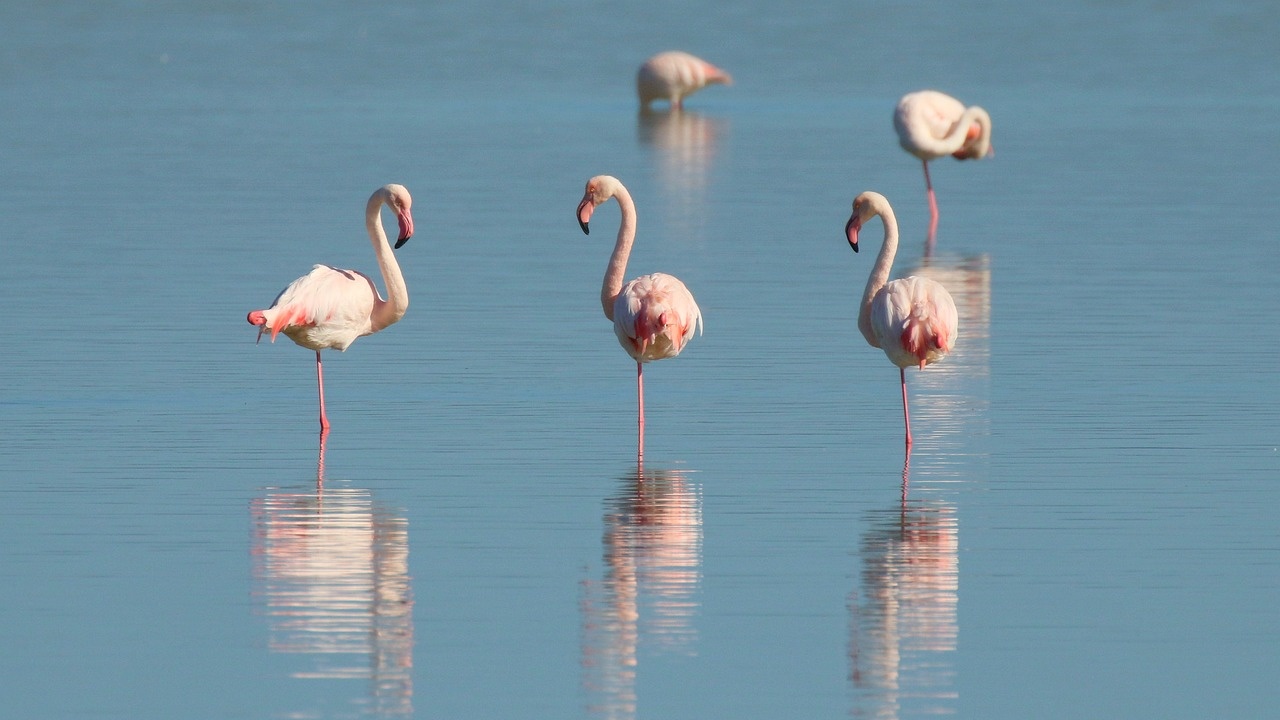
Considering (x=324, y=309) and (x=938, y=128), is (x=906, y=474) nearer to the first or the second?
(x=324, y=309)

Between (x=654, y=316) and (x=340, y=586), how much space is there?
2.83m

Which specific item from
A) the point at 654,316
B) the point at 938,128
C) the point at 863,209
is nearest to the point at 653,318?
the point at 654,316

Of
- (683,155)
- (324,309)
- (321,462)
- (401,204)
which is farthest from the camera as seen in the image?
(683,155)

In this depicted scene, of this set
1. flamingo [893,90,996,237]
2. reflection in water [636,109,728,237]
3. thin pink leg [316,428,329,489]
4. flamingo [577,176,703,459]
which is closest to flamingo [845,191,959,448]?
flamingo [577,176,703,459]

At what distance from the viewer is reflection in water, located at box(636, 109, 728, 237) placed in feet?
61.4

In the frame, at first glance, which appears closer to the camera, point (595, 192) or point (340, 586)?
point (340, 586)

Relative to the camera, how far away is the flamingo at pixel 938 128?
20672 millimetres

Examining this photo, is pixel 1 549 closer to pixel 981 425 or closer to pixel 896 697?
pixel 896 697

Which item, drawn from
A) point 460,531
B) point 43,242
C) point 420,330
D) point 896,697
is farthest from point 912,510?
point 43,242

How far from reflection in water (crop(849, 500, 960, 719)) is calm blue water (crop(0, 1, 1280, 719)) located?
0.02 metres

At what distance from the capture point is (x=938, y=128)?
21.4 meters

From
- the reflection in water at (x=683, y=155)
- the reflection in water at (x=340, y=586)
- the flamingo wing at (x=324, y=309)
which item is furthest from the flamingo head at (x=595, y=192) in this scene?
the reflection in water at (x=683, y=155)

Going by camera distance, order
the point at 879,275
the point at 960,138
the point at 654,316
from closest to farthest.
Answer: the point at 654,316 < the point at 879,275 < the point at 960,138

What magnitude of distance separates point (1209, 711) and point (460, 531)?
279cm
